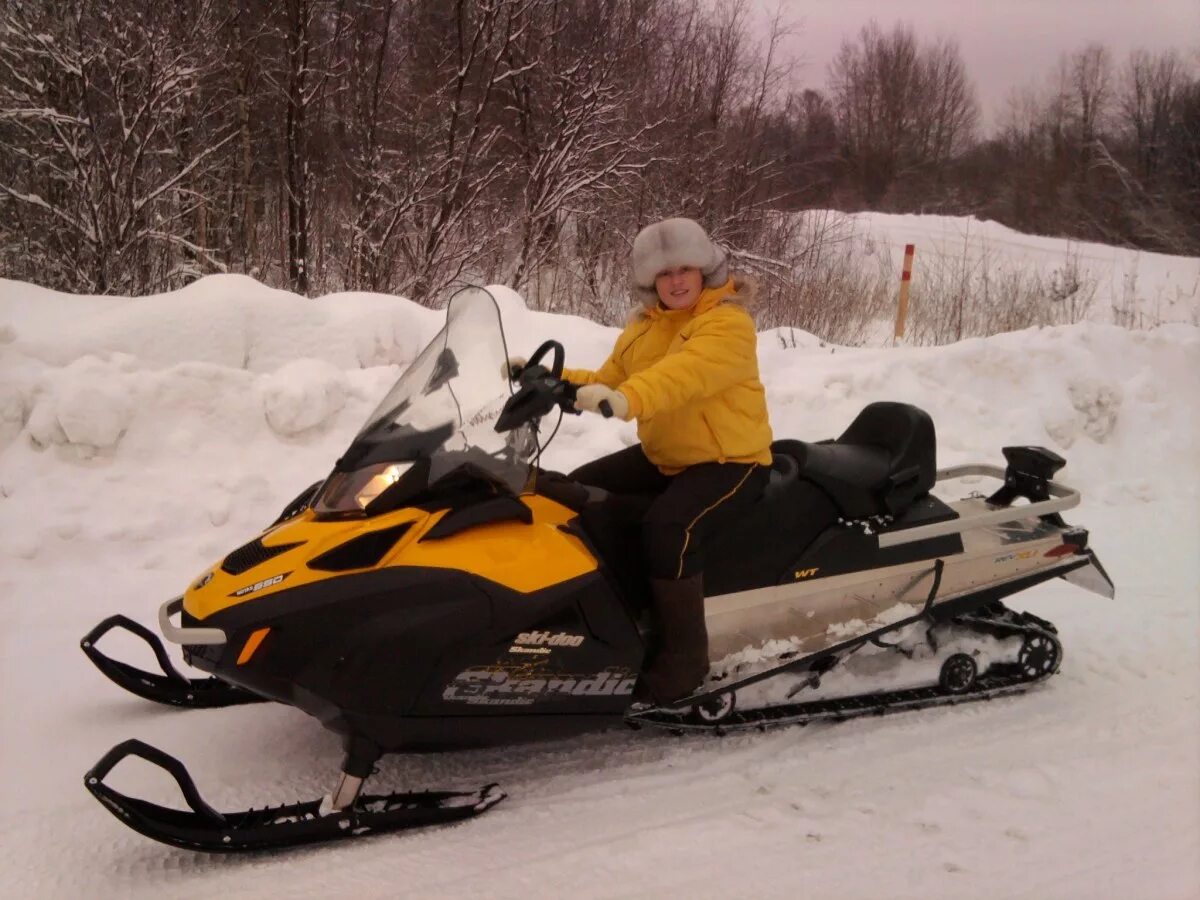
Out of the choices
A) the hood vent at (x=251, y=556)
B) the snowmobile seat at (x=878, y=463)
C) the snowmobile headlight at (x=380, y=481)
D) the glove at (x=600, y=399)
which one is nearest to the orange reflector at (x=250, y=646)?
the hood vent at (x=251, y=556)

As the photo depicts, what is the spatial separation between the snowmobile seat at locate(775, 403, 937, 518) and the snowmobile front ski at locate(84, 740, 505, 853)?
143 centimetres

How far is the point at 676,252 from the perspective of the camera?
2.49 m

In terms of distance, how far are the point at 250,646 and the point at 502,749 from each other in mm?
941

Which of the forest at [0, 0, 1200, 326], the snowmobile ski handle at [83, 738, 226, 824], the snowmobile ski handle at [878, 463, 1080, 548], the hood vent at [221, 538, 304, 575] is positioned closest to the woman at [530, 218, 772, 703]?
the snowmobile ski handle at [878, 463, 1080, 548]

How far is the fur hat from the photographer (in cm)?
249

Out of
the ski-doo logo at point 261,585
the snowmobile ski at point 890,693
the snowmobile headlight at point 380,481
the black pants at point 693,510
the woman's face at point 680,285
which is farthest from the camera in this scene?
the snowmobile ski at point 890,693

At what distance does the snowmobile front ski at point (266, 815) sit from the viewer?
193 cm

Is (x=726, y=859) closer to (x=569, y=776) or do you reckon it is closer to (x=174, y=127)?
(x=569, y=776)

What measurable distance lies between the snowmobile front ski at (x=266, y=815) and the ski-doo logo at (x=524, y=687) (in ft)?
0.93

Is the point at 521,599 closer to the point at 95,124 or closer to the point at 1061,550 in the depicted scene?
the point at 1061,550

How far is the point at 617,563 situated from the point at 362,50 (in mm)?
7413

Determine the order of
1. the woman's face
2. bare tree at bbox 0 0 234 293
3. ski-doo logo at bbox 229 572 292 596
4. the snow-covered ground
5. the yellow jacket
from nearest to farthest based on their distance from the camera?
ski-doo logo at bbox 229 572 292 596
the yellow jacket
the woman's face
bare tree at bbox 0 0 234 293
the snow-covered ground

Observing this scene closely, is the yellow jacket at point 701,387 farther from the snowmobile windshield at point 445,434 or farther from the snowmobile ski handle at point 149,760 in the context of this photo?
the snowmobile ski handle at point 149,760

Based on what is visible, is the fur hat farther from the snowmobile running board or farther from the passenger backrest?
the snowmobile running board
